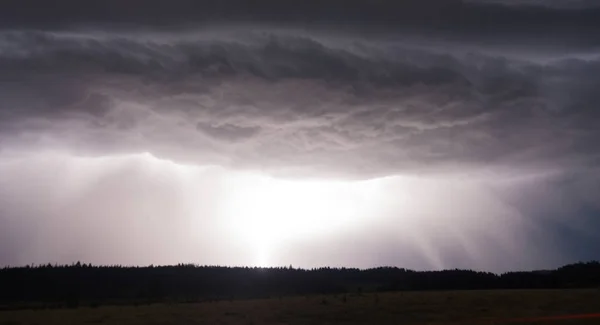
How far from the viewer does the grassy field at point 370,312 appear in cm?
5112

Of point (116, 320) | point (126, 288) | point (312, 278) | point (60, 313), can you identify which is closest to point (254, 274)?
point (312, 278)

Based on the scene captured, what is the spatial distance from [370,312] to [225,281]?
59135 mm

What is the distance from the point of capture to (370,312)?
180 feet

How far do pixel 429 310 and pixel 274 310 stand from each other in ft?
39.6

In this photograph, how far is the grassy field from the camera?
51.1m

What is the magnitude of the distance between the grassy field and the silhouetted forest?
3224 cm

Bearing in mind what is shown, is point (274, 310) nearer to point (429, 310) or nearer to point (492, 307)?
point (429, 310)

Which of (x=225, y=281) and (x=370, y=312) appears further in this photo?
(x=225, y=281)

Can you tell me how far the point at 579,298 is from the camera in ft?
194

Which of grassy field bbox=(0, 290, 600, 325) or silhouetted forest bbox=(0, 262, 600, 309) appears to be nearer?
grassy field bbox=(0, 290, 600, 325)

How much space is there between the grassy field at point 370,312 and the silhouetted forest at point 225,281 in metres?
32.2

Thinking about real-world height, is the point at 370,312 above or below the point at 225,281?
below

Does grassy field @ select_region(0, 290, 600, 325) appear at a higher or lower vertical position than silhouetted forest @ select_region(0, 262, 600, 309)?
lower

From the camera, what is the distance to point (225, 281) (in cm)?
11106
